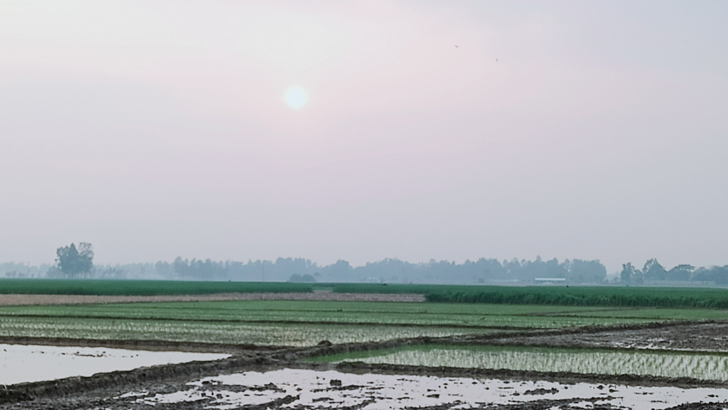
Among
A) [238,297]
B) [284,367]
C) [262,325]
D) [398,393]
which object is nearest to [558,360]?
[284,367]

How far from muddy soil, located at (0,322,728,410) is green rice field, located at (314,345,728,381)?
0.91 meters

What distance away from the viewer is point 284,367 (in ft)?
59.6

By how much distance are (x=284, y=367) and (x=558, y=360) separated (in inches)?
255

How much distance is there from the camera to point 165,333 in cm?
2644

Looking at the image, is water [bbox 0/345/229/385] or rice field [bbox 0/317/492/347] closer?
water [bbox 0/345/229/385]

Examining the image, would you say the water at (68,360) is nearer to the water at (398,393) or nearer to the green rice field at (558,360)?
the water at (398,393)

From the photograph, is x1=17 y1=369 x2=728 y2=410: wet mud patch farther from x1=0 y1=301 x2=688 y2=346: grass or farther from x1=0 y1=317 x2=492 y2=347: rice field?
x1=0 y1=301 x2=688 y2=346: grass

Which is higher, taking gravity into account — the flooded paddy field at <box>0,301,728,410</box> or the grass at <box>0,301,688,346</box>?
the grass at <box>0,301,688,346</box>

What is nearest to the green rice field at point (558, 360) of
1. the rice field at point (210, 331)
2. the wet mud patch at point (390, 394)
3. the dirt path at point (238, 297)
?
the wet mud patch at point (390, 394)

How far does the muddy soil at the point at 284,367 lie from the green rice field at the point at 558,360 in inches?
35.9

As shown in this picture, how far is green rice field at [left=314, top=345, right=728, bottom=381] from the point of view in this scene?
714 inches

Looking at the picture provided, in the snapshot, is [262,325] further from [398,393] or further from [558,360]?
[398,393]

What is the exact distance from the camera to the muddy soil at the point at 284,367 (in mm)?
13188

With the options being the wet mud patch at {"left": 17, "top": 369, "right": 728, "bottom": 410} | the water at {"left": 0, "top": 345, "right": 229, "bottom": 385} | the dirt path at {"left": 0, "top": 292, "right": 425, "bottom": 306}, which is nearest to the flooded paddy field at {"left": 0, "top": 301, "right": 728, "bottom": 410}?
the wet mud patch at {"left": 17, "top": 369, "right": 728, "bottom": 410}
